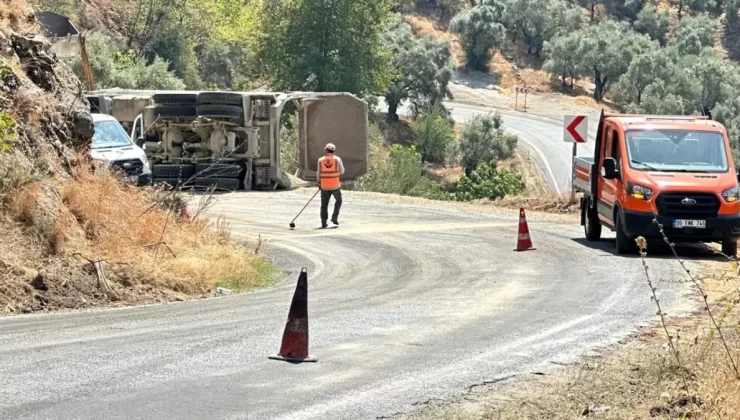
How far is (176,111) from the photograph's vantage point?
31.7 meters

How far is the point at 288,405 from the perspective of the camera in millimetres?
8180

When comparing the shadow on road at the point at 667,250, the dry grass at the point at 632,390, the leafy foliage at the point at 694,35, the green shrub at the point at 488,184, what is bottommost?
the green shrub at the point at 488,184

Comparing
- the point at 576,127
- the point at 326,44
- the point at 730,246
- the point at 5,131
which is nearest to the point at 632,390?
the point at 5,131

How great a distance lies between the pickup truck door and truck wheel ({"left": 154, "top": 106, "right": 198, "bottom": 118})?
13.4 meters

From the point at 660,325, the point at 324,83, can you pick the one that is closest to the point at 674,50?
the point at 324,83

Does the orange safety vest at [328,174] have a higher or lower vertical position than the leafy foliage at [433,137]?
higher

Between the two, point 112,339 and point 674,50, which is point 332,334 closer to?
point 112,339

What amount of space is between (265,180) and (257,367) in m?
24.2

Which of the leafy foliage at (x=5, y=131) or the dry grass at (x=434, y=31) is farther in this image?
the dry grass at (x=434, y=31)

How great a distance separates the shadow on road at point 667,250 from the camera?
64.4 ft

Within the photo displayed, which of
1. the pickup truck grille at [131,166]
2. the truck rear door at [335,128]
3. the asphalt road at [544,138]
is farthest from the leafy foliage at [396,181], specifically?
the pickup truck grille at [131,166]

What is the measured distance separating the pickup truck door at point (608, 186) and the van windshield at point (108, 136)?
9.77m

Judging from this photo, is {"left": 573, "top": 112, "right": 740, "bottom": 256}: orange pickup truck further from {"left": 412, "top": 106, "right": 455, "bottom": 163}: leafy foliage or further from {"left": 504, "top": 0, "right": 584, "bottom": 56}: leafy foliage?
{"left": 504, "top": 0, "right": 584, "bottom": 56}: leafy foliage

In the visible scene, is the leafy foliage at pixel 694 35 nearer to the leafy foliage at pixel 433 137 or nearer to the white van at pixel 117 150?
the leafy foliage at pixel 433 137
